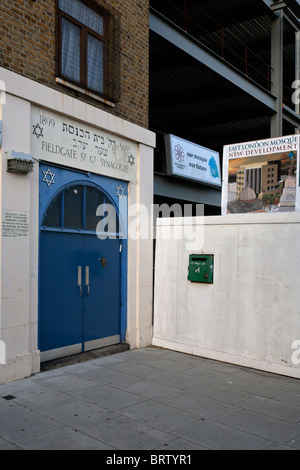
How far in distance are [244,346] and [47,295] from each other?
131 inches

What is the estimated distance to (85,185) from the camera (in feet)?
24.7

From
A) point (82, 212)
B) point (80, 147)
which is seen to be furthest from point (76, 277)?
point (80, 147)

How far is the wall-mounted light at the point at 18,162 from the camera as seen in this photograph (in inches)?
236

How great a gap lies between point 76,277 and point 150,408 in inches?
110

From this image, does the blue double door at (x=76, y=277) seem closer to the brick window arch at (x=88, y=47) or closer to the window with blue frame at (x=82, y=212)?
the window with blue frame at (x=82, y=212)

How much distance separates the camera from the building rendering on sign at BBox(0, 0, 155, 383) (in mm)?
6156

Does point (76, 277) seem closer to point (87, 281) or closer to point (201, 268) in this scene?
point (87, 281)

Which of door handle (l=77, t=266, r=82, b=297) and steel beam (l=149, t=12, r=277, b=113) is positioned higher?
steel beam (l=149, t=12, r=277, b=113)

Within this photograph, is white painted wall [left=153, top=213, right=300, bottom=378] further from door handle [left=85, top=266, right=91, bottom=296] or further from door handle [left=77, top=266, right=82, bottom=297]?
door handle [left=77, top=266, right=82, bottom=297]

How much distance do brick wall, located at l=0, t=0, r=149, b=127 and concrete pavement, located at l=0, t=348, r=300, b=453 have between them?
4.53m

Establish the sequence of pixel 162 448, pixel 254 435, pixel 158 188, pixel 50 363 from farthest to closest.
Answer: pixel 158 188
pixel 50 363
pixel 254 435
pixel 162 448

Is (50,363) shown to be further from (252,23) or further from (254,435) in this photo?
(252,23)

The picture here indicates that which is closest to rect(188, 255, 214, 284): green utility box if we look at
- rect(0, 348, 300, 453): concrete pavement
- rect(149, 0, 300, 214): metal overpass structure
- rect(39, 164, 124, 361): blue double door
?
rect(39, 164, 124, 361): blue double door

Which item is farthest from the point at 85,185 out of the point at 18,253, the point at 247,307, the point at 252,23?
the point at 252,23
